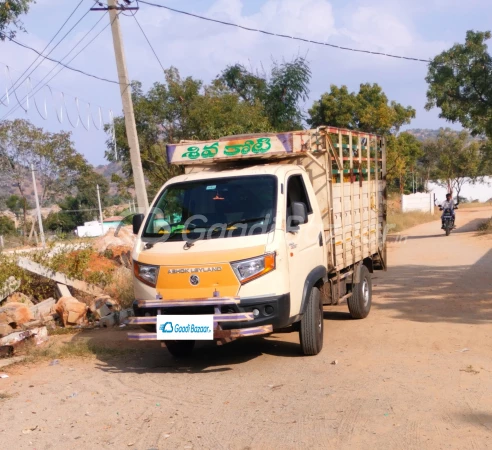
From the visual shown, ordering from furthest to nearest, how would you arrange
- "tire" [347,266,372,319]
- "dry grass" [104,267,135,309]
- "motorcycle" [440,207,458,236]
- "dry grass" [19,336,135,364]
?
"motorcycle" [440,207,458,236] < "dry grass" [104,267,135,309] < "tire" [347,266,372,319] < "dry grass" [19,336,135,364]

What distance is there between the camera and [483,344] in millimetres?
7375

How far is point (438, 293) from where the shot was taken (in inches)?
442

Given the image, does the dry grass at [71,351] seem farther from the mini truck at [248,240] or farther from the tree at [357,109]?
the tree at [357,109]

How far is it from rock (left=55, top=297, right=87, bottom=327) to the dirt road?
872mm

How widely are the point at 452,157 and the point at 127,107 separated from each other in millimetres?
45402

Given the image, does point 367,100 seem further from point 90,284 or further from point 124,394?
point 124,394

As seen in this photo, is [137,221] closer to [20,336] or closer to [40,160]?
[20,336]

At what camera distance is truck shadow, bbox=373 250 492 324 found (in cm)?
930

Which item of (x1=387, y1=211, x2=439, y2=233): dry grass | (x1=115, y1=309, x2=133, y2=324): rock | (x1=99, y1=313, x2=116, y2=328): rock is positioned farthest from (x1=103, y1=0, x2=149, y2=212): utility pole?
(x1=387, y1=211, x2=439, y2=233): dry grass

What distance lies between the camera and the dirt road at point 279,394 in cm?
480

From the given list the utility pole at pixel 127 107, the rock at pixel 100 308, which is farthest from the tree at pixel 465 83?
the rock at pixel 100 308

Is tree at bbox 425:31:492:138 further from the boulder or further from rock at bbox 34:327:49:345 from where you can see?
rock at bbox 34:327:49:345

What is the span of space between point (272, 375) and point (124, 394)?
148cm

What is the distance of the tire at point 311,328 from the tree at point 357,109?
2582 cm
